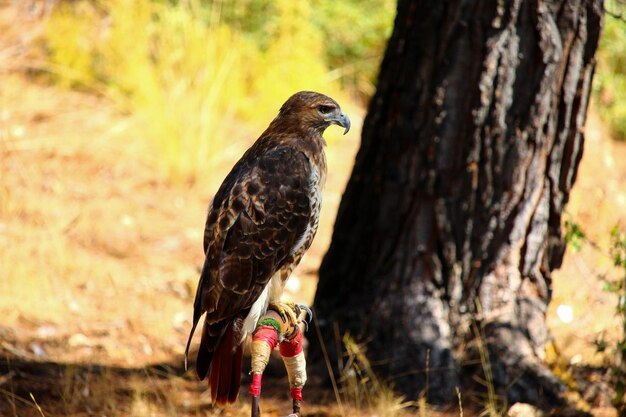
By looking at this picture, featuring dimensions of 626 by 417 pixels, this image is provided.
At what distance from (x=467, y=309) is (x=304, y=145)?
1.35 metres

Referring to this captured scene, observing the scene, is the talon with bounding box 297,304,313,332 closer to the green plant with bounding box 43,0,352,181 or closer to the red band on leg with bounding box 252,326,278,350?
the red band on leg with bounding box 252,326,278,350

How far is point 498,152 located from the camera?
3.62 metres

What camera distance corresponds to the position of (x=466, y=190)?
3.67m

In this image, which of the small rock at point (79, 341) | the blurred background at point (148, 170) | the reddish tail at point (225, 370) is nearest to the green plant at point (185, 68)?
the blurred background at point (148, 170)

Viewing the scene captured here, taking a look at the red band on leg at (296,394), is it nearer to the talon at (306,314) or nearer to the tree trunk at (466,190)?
the talon at (306,314)

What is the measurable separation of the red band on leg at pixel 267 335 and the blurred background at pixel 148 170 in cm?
120

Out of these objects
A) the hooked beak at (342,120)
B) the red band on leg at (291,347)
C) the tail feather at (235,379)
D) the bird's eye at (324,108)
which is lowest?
the tail feather at (235,379)

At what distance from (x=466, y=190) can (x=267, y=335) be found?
1.46 meters

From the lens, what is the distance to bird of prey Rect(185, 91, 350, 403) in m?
2.79

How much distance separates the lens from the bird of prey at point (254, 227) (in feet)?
9.14

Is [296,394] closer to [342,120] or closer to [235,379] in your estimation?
[235,379]

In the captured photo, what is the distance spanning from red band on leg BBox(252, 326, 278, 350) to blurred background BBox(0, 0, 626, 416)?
1.20m

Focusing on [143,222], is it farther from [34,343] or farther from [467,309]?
[467,309]

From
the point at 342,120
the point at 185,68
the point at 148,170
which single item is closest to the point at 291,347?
the point at 342,120
